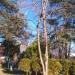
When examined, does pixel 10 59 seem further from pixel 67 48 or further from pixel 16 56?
pixel 67 48

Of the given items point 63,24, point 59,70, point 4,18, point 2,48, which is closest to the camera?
point 59,70

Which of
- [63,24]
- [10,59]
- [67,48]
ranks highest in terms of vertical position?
[63,24]

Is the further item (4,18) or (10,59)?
(10,59)

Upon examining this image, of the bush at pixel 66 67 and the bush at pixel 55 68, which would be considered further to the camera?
the bush at pixel 66 67

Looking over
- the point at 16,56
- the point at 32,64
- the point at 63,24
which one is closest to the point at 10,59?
the point at 16,56

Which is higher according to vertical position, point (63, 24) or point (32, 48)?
point (63, 24)

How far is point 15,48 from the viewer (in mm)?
41844

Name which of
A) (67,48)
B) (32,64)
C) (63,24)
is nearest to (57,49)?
(67,48)

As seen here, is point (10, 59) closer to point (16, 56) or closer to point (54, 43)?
point (16, 56)

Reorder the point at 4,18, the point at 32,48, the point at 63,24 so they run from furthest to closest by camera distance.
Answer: the point at 4,18 < the point at 63,24 < the point at 32,48

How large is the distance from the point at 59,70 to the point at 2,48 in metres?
23.6

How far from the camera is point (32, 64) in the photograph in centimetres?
2439

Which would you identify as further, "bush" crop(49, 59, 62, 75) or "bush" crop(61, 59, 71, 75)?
"bush" crop(61, 59, 71, 75)

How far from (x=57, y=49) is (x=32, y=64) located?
33.1 ft
